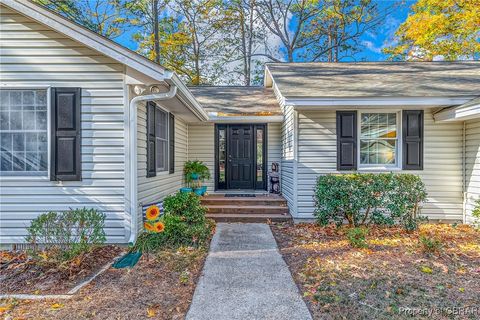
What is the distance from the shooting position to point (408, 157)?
589 cm

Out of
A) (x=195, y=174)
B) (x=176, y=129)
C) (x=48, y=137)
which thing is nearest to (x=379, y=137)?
(x=195, y=174)

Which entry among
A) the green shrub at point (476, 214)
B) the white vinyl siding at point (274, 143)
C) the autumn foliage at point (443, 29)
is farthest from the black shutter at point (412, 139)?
the autumn foliage at point (443, 29)

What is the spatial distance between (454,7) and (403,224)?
1429 centimetres

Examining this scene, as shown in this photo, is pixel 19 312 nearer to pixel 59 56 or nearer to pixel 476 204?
pixel 59 56

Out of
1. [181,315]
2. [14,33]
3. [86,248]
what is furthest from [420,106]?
[14,33]

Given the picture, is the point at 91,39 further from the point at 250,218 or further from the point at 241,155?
the point at 241,155

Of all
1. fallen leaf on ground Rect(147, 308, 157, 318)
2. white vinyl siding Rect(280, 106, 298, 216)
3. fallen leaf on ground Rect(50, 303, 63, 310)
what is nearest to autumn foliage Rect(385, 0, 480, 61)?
white vinyl siding Rect(280, 106, 298, 216)

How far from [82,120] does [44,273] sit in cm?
230

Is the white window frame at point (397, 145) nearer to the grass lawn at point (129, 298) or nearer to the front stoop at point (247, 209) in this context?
the front stoop at point (247, 209)

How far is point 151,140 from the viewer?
526cm

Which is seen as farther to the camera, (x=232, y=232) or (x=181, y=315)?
(x=232, y=232)

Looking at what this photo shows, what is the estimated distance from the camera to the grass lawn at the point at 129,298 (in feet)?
8.71

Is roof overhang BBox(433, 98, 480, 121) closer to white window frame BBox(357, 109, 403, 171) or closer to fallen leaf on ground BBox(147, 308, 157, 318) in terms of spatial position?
white window frame BBox(357, 109, 403, 171)

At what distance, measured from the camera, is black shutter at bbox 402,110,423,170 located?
5.87 m
